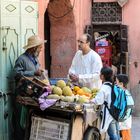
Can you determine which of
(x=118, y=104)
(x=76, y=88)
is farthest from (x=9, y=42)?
(x=118, y=104)

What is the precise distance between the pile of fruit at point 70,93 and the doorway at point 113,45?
5242 mm

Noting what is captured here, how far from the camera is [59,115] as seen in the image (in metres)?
7.26

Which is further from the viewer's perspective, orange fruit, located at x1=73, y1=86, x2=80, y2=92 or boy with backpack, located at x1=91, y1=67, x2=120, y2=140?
orange fruit, located at x1=73, y1=86, x2=80, y2=92

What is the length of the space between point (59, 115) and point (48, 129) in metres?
0.25

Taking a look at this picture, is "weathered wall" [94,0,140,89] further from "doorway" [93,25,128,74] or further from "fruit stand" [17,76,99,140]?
"fruit stand" [17,76,99,140]

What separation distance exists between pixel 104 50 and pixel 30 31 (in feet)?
16.5

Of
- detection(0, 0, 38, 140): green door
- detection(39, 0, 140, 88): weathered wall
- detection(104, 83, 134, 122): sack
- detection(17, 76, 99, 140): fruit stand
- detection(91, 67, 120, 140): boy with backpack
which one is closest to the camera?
detection(17, 76, 99, 140): fruit stand

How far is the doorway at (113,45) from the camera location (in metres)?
13.0

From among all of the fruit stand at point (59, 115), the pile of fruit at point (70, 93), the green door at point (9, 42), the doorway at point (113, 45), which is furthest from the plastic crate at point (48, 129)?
the doorway at point (113, 45)

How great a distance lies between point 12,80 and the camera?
7.74m

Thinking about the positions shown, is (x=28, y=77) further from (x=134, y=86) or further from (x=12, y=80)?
(x=134, y=86)

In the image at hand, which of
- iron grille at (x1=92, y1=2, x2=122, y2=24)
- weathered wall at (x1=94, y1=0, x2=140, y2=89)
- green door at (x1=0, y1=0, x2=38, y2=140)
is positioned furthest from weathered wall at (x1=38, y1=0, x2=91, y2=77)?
green door at (x1=0, y1=0, x2=38, y2=140)

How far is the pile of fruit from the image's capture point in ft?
23.2

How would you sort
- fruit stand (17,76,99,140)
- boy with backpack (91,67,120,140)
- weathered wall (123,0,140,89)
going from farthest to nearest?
weathered wall (123,0,140,89) → boy with backpack (91,67,120,140) → fruit stand (17,76,99,140)
